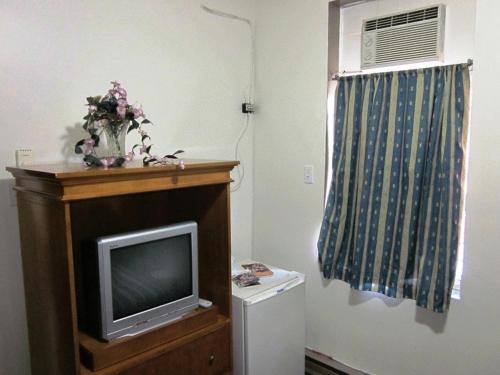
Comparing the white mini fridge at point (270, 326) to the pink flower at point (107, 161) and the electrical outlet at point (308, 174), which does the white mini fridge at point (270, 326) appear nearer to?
the electrical outlet at point (308, 174)

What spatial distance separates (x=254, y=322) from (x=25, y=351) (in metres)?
1.06

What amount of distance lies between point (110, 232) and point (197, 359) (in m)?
0.71

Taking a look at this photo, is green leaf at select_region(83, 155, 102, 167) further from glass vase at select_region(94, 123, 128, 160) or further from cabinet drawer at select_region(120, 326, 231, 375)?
cabinet drawer at select_region(120, 326, 231, 375)

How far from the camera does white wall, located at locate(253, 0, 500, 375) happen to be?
6.36 ft

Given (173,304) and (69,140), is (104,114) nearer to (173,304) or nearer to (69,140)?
(69,140)

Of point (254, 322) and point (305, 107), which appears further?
point (305, 107)

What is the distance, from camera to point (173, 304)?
1799 mm

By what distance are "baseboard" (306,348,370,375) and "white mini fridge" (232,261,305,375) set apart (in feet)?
0.65

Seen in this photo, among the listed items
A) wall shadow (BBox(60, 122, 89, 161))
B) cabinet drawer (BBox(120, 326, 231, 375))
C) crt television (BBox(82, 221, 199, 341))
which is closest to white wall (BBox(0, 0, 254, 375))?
wall shadow (BBox(60, 122, 89, 161))

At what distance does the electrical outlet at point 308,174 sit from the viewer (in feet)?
8.48

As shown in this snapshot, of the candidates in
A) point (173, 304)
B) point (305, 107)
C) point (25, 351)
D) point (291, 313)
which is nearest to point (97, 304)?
point (173, 304)

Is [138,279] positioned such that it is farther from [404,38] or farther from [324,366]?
[404,38]

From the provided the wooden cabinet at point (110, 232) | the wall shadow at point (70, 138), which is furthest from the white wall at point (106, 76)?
the wooden cabinet at point (110, 232)

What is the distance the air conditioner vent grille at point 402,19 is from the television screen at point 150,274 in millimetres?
1507
